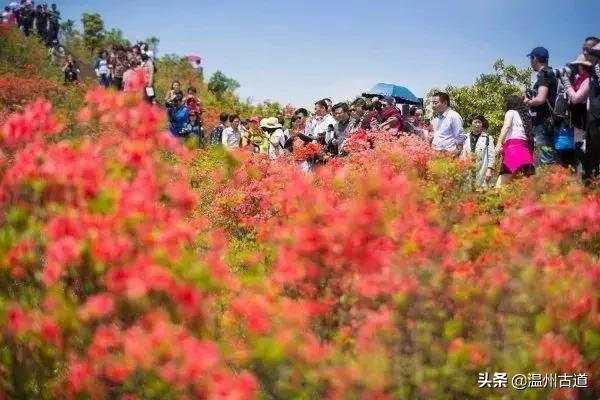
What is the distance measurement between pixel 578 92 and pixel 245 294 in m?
4.38

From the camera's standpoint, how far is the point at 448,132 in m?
8.34

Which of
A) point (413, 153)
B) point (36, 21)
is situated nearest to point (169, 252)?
point (413, 153)

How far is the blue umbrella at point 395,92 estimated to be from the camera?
17047 mm

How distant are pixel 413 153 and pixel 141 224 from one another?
208 inches

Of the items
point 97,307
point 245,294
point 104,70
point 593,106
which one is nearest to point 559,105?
point 593,106

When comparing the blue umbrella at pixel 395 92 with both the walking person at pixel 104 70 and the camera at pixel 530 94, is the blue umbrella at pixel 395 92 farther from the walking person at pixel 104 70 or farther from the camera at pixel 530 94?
the camera at pixel 530 94

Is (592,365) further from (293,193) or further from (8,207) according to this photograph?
(8,207)

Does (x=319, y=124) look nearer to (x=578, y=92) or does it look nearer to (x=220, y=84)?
(x=578, y=92)

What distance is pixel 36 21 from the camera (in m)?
25.4

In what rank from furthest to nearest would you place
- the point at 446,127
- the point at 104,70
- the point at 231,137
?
1. the point at 104,70
2. the point at 231,137
3. the point at 446,127

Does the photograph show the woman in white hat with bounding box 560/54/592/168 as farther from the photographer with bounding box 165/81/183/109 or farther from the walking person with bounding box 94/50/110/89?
the walking person with bounding box 94/50/110/89

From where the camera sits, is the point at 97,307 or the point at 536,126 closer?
Result: the point at 97,307

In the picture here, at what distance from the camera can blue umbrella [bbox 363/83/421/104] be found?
55.9ft

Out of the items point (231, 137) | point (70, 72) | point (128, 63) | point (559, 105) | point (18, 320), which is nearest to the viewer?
point (18, 320)
